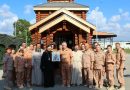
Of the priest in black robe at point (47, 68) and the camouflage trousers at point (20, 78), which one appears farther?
the priest in black robe at point (47, 68)

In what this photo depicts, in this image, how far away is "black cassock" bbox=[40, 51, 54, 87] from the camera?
638 inches

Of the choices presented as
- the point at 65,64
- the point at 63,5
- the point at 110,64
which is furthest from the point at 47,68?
the point at 63,5

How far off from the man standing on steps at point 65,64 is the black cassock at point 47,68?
513 mm

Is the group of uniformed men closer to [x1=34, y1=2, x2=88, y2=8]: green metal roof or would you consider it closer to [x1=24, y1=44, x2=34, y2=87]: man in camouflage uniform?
[x1=24, y1=44, x2=34, y2=87]: man in camouflage uniform

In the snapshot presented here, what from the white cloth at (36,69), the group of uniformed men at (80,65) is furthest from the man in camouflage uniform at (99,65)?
the white cloth at (36,69)

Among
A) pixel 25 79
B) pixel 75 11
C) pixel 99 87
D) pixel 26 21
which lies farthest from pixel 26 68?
pixel 26 21

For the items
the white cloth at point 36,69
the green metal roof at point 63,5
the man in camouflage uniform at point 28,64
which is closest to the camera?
the man in camouflage uniform at point 28,64

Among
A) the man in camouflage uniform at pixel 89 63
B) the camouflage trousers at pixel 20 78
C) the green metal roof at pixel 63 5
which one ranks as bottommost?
the camouflage trousers at pixel 20 78

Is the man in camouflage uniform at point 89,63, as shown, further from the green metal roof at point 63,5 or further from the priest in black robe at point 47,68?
the green metal roof at point 63,5

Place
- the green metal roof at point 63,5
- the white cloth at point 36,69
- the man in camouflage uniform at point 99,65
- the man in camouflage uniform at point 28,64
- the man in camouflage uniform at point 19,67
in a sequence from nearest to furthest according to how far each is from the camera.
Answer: the man in camouflage uniform at point 99,65
the man in camouflage uniform at point 19,67
the man in camouflage uniform at point 28,64
the white cloth at point 36,69
the green metal roof at point 63,5

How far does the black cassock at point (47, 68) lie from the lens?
16203mm

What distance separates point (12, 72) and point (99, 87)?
3.66 m

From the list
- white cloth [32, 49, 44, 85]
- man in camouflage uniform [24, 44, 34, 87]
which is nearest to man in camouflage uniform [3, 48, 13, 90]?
man in camouflage uniform [24, 44, 34, 87]

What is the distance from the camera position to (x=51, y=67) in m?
16.4
